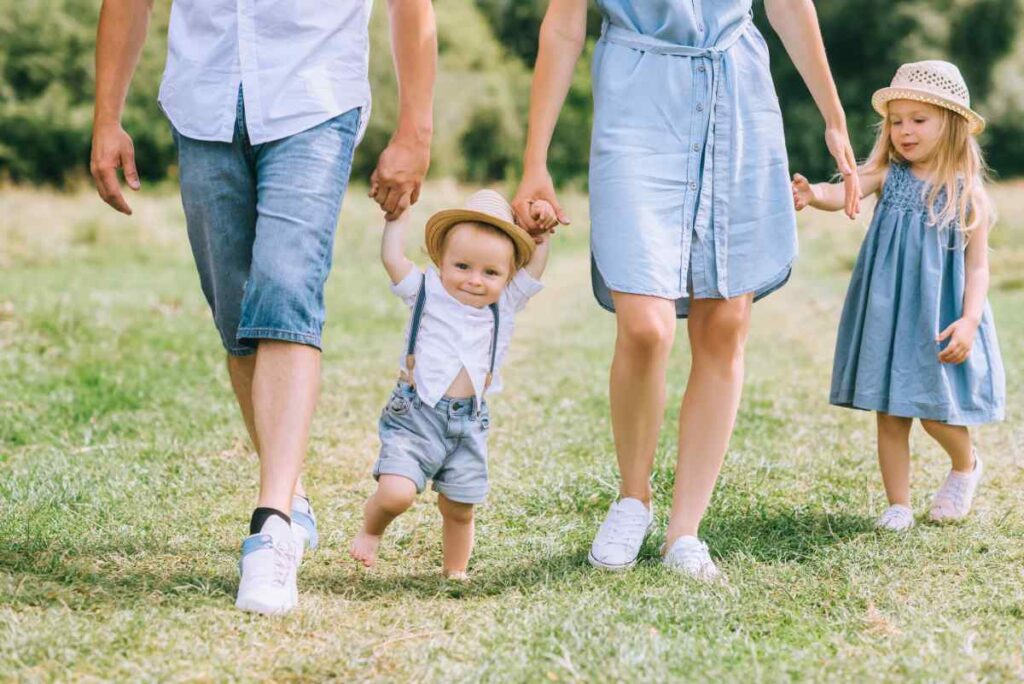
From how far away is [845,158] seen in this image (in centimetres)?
362

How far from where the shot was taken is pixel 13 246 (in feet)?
47.2

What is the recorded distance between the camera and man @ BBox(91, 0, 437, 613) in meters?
3.09

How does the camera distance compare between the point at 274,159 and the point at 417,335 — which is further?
the point at 417,335

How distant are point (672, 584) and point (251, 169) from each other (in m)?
1.57

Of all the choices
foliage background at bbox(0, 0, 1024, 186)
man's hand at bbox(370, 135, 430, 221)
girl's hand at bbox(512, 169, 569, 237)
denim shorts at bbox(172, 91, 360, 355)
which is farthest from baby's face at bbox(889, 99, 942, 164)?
foliage background at bbox(0, 0, 1024, 186)

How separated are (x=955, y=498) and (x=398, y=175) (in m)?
2.16

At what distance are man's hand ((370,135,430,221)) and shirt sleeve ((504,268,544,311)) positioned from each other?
0.36 metres

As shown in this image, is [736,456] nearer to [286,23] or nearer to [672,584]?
[672,584]

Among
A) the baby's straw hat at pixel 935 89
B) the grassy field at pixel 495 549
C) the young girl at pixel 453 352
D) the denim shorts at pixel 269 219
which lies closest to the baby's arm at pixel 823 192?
the baby's straw hat at pixel 935 89

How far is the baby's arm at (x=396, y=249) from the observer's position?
131 inches

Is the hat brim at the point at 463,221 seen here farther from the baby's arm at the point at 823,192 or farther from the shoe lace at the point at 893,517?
the shoe lace at the point at 893,517

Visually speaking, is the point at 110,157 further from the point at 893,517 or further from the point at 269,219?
the point at 893,517

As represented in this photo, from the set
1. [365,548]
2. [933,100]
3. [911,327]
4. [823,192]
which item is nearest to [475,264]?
[365,548]

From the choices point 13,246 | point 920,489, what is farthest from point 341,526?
point 13,246
